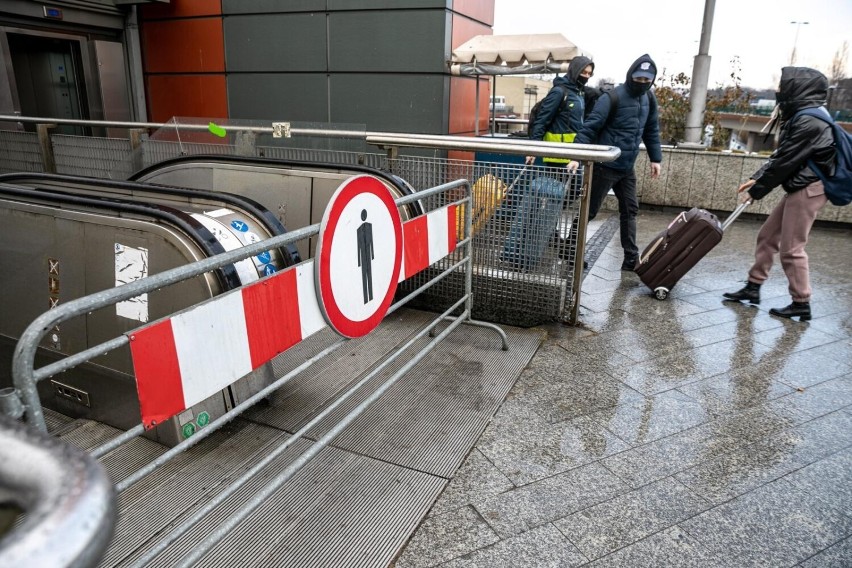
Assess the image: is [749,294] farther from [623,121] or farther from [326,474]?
[326,474]

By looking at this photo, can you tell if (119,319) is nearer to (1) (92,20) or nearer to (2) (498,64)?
(2) (498,64)

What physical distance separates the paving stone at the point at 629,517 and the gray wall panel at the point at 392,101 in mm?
6402

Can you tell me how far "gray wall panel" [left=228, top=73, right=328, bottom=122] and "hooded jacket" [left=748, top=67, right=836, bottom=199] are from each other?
20.3ft

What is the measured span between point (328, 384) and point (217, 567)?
61.8 inches

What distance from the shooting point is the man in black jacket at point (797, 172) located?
468cm

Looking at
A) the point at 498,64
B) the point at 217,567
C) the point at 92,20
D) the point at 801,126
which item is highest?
the point at 92,20

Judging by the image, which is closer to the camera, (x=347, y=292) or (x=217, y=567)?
(x=217, y=567)

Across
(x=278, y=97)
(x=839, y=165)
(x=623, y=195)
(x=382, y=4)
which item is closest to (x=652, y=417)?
(x=839, y=165)

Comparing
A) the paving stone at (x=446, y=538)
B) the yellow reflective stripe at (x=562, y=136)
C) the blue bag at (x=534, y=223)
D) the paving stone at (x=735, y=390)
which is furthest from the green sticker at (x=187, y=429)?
the yellow reflective stripe at (x=562, y=136)

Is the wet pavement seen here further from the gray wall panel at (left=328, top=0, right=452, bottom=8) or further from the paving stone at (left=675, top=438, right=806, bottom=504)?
the gray wall panel at (left=328, top=0, right=452, bottom=8)

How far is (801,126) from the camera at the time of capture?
4.67 m

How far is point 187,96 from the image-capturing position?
9.82 metres

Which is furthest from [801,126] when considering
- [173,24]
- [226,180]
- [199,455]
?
[173,24]

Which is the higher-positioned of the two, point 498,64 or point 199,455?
point 498,64
